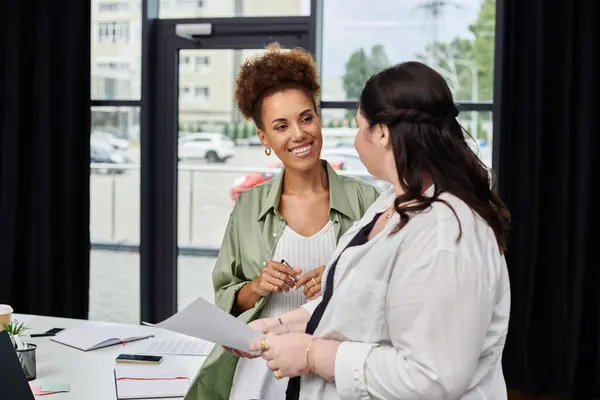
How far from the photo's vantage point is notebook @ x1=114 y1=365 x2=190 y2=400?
1799 millimetres

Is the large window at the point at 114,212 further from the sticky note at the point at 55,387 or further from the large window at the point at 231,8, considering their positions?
the sticky note at the point at 55,387

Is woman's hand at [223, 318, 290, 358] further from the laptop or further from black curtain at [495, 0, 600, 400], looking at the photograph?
black curtain at [495, 0, 600, 400]

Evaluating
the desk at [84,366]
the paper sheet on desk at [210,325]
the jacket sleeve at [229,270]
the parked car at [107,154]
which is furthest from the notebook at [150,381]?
the parked car at [107,154]

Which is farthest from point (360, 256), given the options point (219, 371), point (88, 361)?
point (88, 361)

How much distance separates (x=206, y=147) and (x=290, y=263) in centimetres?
207

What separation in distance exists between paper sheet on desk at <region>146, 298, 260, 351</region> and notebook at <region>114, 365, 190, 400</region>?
1.56 feet

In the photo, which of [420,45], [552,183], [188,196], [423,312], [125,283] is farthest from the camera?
[125,283]

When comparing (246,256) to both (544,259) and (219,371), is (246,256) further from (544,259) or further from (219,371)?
(544,259)

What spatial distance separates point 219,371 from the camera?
192cm

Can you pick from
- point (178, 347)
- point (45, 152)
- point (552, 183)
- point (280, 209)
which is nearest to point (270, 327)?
point (280, 209)

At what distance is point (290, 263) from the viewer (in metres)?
2.05

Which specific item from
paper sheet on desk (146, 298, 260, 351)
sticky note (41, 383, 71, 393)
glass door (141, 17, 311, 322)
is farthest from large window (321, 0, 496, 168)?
paper sheet on desk (146, 298, 260, 351)

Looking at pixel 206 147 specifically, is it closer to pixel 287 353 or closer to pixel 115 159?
pixel 115 159

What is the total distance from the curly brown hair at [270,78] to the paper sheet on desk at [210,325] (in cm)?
88
